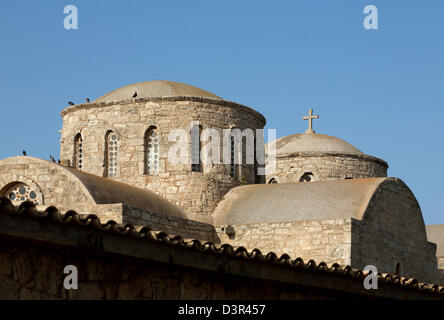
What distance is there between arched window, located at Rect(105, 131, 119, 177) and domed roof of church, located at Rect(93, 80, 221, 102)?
37.7 inches

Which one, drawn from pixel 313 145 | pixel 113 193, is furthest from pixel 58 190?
pixel 313 145

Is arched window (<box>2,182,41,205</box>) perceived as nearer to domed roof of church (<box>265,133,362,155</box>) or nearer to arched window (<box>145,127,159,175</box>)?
arched window (<box>145,127,159,175</box>)

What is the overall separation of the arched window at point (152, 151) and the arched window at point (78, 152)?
70.1 inches

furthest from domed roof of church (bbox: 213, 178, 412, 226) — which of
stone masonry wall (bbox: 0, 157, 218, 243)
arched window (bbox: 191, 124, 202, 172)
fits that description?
stone masonry wall (bbox: 0, 157, 218, 243)

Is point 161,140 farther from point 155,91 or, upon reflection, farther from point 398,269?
point 398,269

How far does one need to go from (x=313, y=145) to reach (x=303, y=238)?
922 centimetres

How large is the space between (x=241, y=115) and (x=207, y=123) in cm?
118

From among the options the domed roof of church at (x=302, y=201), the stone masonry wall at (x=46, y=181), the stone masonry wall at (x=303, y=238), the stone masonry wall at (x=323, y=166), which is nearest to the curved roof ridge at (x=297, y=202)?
the domed roof of church at (x=302, y=201)

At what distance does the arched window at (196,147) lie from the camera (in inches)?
754

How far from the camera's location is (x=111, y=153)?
19547 mm

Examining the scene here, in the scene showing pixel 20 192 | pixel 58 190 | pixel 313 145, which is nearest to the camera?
pixel 58 190

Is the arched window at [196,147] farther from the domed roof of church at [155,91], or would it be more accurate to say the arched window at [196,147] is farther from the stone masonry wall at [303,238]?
the stone masonry wall at [303,238]

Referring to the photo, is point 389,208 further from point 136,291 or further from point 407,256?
point 136,291

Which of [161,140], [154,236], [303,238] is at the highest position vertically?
[161,140]
